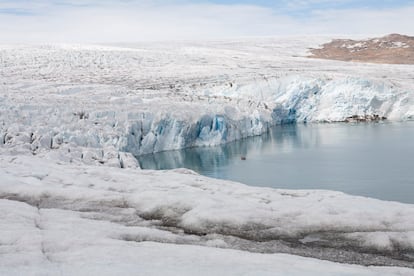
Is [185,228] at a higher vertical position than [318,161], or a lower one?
higher

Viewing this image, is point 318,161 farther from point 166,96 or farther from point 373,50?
point 373,50

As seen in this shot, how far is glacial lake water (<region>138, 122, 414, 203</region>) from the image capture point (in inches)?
610

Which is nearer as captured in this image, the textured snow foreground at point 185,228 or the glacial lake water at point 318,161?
the textured snow foreground at point 185,228

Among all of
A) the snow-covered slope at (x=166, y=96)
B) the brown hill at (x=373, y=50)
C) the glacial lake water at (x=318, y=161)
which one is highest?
the brown hill at (x=373, y=50)

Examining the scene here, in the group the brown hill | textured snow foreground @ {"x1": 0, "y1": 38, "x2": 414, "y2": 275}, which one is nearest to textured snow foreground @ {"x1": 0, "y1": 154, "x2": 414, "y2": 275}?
textured snow foreground @ {"x1": 0, "y1": 38, "x2": 414, "y2": 275}

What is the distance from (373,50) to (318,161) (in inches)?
1527

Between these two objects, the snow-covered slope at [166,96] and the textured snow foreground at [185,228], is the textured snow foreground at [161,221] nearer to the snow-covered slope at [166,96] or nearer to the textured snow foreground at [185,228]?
the textured snow foreground at [185,228]

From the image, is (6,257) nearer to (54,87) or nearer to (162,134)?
(162,134)

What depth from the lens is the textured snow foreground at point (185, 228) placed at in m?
3.91

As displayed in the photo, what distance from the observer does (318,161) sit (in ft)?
63.8

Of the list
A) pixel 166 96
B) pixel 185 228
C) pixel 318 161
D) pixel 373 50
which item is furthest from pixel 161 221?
pixel 373 50

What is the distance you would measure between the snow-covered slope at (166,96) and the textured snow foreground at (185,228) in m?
6.69

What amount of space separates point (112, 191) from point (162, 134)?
15.1 meters

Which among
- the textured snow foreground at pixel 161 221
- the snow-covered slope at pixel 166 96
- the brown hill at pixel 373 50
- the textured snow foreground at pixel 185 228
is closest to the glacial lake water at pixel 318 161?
the snow-covered slope at pixel 166 96
